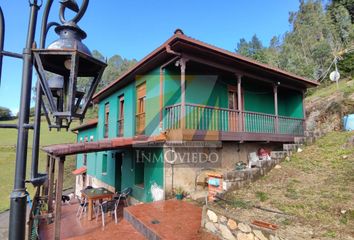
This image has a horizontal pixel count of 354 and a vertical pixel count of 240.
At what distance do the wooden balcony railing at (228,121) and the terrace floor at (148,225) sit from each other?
2442mm

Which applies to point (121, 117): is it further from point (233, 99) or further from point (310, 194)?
point (310, 194)

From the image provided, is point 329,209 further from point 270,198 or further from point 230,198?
point 230,198

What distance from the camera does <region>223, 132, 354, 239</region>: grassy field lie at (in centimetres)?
410

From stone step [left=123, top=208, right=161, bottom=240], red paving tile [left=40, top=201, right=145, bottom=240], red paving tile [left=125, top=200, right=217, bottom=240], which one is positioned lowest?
red paving tile [left=40, top=201, right=145, bottom=240]

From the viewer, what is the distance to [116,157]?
12422 millimetres

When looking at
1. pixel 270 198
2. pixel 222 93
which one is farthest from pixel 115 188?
pixel 270 198

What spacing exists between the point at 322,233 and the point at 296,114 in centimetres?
931

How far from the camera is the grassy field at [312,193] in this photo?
410 cm

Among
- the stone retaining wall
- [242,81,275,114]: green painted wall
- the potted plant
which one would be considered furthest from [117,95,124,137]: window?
the stone retaining wall

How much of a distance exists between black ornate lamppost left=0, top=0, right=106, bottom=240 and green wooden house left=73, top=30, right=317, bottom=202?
15.3ft

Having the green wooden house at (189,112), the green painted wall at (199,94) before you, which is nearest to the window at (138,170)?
the green wooden house at (189,112)

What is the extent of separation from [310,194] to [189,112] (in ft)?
12.6

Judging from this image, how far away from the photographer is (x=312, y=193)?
5516mm

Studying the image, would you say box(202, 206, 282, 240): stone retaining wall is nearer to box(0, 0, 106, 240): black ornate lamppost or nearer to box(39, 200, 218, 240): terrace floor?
box(39, 200, 218, 240): terrace floor
